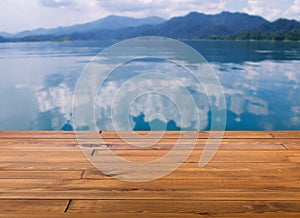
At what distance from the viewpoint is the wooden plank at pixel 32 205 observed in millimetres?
1175

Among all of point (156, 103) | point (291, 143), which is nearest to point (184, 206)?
point (291, 143)

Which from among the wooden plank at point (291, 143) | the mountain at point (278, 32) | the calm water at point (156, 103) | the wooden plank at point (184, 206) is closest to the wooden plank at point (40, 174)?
the wooden plank at point (184, 206)

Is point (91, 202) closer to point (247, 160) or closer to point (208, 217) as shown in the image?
point (208, 217)

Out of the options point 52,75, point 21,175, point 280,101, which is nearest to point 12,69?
point 52,75

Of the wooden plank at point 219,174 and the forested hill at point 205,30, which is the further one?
the forested hill at point 205,30

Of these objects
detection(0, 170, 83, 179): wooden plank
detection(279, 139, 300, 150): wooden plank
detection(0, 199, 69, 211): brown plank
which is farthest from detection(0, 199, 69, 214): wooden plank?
detection(279, 139, 300, 150): wooden plank

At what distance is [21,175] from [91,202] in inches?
17.9

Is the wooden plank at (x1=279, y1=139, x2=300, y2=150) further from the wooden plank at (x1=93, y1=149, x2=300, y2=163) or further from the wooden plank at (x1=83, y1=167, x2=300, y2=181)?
the wooden plank at (x1=83, y1=167, x2=300, y2=181)

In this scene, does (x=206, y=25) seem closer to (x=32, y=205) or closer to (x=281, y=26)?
(x=281, y=26)

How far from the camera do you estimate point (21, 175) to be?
147cm

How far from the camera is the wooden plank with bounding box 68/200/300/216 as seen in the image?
1169 millimetres

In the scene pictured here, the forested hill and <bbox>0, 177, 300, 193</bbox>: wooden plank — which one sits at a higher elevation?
the forested hill

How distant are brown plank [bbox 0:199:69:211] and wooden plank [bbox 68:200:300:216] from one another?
47mm

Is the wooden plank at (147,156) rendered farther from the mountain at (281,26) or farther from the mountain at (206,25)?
the mountain at (206,25)
